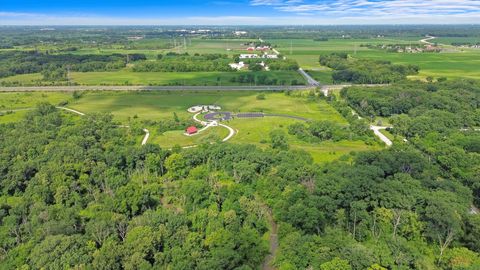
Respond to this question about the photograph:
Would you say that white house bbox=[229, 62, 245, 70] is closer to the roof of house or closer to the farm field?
the farm field

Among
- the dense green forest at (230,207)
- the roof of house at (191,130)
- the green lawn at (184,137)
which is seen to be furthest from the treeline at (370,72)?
the roof of house at (191,130)

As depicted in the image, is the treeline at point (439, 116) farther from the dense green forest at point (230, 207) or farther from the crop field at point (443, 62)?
the crop field at point (443, 62)

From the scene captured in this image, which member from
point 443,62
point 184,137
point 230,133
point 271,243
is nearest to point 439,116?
point 230,133

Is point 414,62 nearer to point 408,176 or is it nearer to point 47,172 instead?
point 408,176

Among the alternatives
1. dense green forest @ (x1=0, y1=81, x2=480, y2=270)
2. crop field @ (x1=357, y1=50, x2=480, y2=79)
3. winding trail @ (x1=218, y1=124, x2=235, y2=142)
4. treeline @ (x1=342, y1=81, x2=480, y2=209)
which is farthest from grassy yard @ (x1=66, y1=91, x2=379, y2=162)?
crop field @ (x1=357, y1=50, x2=480, y2=79)

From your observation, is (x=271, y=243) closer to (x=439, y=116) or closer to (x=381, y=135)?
(x=381, y=135)

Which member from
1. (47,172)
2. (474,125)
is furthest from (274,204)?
(474,125)
